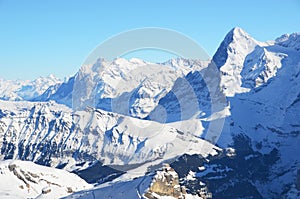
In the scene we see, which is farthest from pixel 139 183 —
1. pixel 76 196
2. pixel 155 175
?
pixel 76 196

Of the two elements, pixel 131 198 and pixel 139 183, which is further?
pixel 139 183

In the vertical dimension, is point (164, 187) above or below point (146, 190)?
below

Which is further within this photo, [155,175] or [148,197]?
[155,175]

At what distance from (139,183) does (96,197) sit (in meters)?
16.7

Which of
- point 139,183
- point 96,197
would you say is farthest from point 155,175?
point 96,197

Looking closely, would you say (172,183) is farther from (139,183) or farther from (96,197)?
(96,197)

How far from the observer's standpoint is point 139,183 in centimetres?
19250

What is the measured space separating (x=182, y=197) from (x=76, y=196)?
1583 inches

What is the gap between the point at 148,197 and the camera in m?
179

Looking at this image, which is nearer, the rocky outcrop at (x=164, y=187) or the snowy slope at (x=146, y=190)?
the snowy slope at (x=146, y=190)

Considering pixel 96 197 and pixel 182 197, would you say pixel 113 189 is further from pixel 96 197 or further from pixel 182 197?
pixel 182 197

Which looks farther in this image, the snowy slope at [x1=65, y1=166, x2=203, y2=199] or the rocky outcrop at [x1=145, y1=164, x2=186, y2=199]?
the rocky outcrop at [x1=145, y1=164, x2=186, y2=199]

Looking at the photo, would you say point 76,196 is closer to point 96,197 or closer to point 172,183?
point 96,197

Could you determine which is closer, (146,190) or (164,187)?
(146,190)
